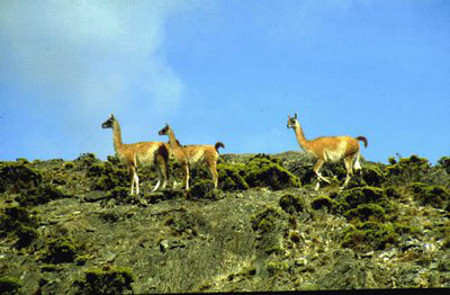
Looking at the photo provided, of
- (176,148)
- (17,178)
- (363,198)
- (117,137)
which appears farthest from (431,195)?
(17,178)

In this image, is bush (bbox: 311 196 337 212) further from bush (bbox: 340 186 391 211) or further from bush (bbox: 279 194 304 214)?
bush (bbox: 279 194 304 214)

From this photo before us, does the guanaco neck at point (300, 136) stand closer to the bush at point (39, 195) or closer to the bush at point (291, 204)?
the bush at point (291, 204)

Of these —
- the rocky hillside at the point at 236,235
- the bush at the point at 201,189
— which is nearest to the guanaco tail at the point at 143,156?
the rocky hillside at the point at 236,235

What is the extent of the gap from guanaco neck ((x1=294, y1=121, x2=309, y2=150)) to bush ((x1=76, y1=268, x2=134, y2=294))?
1171 cm

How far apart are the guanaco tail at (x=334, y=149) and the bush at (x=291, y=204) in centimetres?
251

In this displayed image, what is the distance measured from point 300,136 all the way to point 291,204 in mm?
4812

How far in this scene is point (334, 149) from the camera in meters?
24.9

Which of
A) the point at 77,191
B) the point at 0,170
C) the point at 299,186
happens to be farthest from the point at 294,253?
the point at 0,170

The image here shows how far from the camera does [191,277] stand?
1848cm

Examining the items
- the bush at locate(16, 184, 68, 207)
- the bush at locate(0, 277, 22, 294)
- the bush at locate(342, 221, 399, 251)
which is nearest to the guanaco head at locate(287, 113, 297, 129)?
the bush at locate(342, 221, 399, 251)

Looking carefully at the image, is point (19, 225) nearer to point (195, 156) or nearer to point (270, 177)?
point (195, 156)

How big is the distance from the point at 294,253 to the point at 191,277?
3.93 metres

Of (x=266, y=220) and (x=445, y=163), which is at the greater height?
(x=445, y=163)

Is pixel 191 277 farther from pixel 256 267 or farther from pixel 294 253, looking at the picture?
pixel 294 253
